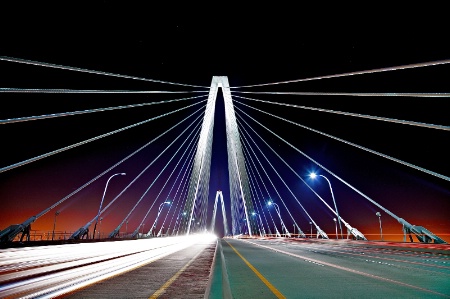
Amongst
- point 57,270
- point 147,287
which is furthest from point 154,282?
point 57,270

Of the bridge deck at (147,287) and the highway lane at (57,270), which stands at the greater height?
the highway lane at (57,270)

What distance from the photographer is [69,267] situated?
8.05 meters

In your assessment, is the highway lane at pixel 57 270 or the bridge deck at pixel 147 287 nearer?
the highway lane at pixel 57 270

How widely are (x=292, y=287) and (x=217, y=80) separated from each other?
33.7 metres

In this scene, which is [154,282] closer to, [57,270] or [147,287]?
[147,287]

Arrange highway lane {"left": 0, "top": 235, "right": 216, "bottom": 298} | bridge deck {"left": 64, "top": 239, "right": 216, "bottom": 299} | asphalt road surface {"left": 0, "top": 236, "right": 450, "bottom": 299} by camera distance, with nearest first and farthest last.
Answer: highway lane {"left": 0, "top": 235, "right": 216, "bottom": 298}
asphalt road surface {"left": 0, "top": 236, "right": 450, "bottom": 299}
bridge deck {"left": 64, "top": 239, "right": 216, "bottom": 299}

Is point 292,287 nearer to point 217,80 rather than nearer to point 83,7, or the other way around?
point 83,7

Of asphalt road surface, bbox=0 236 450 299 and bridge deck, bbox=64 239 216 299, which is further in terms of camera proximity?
bridge deck, bbox=64 239 216 299

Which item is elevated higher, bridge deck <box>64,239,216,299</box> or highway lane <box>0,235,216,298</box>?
highway lane <box>0,235,216,298</box>

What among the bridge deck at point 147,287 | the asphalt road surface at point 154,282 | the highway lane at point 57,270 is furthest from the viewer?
the bridge deck at point 147,287

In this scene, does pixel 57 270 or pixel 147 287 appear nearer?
pixel 147 287

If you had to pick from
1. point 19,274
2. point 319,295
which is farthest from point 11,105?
point 319,295

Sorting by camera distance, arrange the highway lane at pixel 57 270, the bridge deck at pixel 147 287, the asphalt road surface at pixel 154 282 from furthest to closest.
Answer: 1. the bridge deck at pixel 147 287
2. the asphalt road surface at pixel 154 282
3. the highway lane at pixel 57 270

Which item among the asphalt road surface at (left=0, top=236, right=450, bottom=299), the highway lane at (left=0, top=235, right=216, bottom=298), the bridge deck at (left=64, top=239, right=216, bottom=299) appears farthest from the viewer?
the bridge deck at (left=64, top=239, right=216, bottom=299)
